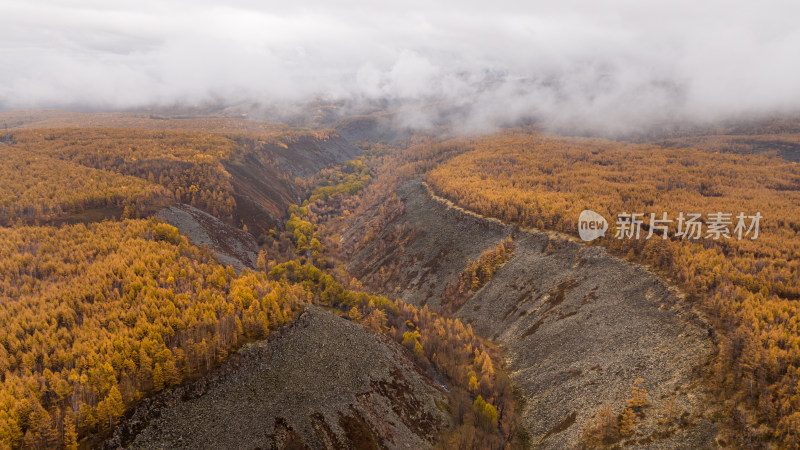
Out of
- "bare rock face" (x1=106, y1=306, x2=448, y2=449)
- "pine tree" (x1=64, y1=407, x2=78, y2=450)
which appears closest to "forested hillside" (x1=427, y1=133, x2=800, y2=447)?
"bare rock face" (x1=106, y1=306, x2=448, y2=449)

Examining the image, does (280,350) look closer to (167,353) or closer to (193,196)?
(167,353)

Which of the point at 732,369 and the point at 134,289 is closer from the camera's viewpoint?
the point at 732,369

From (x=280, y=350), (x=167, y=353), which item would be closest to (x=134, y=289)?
(x=167, y=353)

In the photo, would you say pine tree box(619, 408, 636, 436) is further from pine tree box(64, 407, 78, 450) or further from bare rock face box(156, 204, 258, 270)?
bare rock face box(156, 204, 258, 270)

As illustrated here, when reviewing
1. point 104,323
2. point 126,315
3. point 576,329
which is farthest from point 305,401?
point 576,329

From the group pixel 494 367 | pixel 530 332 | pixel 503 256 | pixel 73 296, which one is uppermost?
pixel 73 296

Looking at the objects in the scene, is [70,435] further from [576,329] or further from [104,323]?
[576,329]
